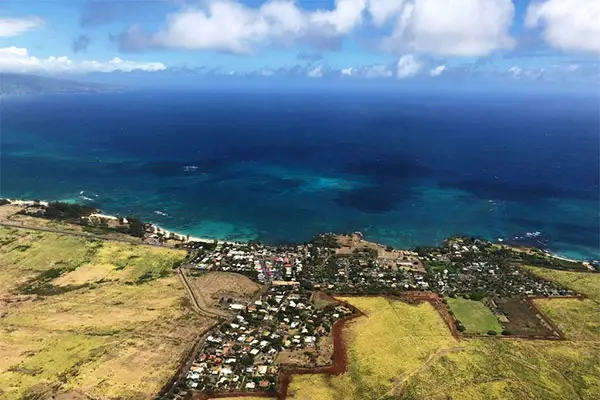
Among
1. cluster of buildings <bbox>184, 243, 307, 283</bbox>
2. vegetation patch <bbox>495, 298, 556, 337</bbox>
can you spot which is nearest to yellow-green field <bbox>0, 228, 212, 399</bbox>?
cluster of buildings <bbox>184, 243, 307, 283</bbox>

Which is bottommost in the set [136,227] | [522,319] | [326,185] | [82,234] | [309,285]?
[522,319]

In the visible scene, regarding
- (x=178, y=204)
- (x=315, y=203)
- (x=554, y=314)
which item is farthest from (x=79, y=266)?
(x=554, y=314)

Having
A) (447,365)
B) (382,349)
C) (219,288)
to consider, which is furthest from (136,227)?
(447,365)

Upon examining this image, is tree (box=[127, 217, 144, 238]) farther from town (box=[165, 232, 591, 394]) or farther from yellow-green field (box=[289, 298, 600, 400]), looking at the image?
yellow-green field (box=[289, 298, 600, 400])

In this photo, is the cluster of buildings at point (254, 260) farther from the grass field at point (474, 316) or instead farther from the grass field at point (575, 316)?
the grass field at point (575, 316)

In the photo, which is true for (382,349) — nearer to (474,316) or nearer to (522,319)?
(474,316)
